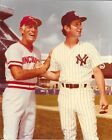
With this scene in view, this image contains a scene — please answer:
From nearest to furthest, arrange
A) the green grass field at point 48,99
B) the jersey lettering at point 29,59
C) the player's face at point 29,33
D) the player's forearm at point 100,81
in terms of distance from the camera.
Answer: the player's forearm at point 100,81 < the jersey lettering at point 29,59 < the player's face at point 29,33 < the green grass field at point 48,99

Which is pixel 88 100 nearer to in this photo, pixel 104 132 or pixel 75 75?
pixel 75 75

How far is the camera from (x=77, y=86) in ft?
6.88

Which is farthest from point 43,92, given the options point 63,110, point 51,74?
point 63,110

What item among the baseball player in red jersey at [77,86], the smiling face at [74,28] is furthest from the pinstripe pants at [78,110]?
the smiling face at [74,28]

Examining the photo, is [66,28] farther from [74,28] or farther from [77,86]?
[77,86]

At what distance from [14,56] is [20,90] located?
0.70 ft

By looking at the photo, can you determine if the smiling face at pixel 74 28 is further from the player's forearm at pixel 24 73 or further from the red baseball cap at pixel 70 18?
the player's forearm at pixel 24 73

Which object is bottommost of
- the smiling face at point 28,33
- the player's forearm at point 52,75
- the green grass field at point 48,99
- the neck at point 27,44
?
the green grass field at point 48,99

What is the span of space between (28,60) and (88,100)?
0.45m

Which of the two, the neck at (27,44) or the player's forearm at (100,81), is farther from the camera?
the neck at (27,44)

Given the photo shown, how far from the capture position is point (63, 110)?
2.09 m

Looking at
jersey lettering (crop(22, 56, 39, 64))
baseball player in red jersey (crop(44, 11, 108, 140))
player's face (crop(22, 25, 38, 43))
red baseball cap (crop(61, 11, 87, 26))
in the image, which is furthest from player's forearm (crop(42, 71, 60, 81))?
red baseball cap (crop(61, 11, 87, 26))

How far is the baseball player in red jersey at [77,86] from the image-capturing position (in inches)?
80.8

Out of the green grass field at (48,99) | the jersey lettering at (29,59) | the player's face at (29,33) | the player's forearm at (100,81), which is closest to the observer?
the player's forearm at (100,81)
